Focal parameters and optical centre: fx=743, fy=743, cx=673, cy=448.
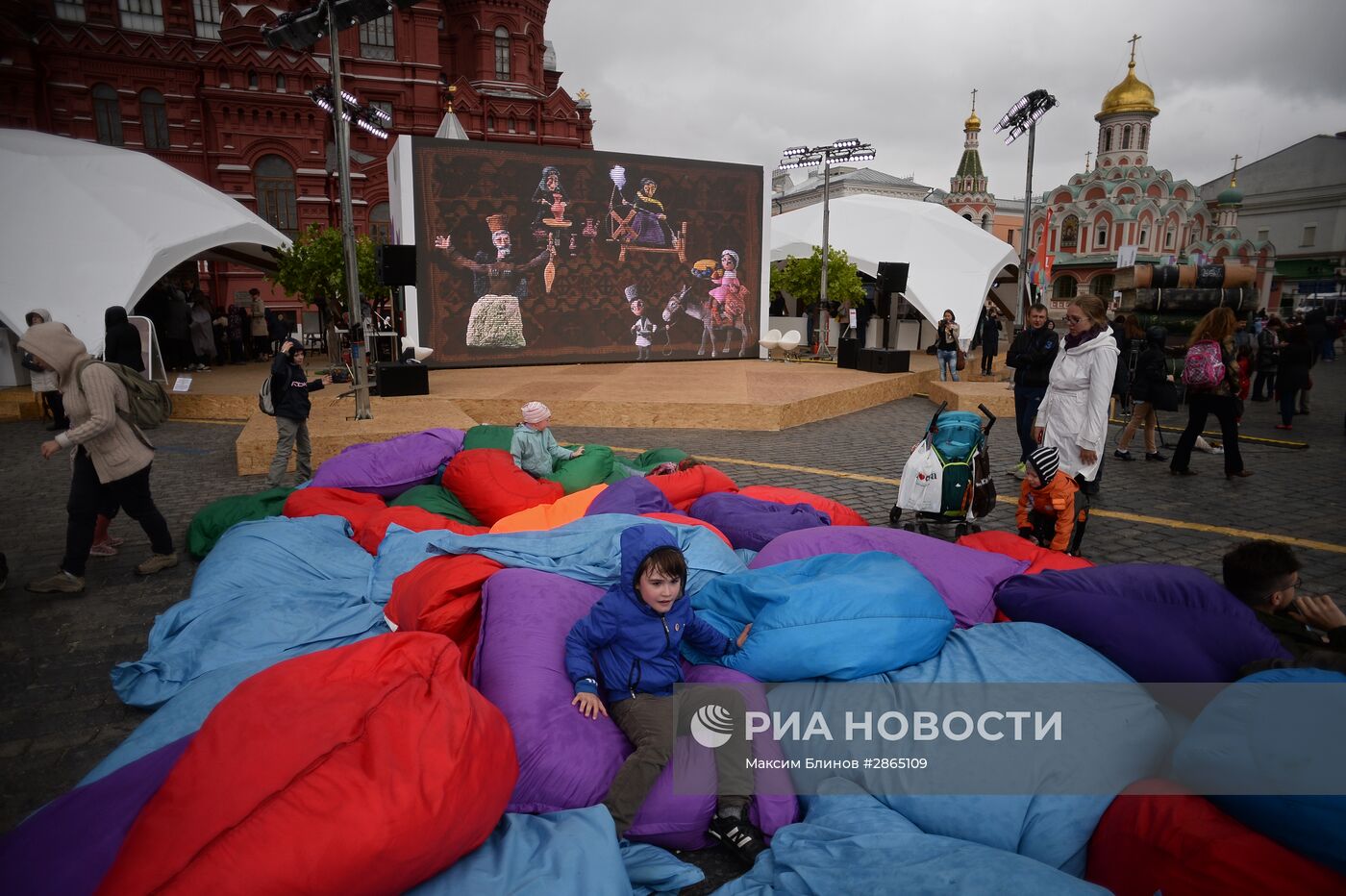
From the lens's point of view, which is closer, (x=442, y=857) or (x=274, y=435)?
(x=442, y=857)

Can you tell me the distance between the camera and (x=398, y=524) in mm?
4277

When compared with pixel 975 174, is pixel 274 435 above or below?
below

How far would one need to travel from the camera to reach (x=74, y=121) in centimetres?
2483

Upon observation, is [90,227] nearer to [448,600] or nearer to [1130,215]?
[448,600]

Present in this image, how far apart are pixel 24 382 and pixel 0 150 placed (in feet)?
13.3

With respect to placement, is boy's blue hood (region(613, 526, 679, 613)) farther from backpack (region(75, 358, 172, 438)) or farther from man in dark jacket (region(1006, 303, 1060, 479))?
man in dark jacket (region(1006, 303, 1060, 479))

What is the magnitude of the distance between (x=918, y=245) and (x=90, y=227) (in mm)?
19423

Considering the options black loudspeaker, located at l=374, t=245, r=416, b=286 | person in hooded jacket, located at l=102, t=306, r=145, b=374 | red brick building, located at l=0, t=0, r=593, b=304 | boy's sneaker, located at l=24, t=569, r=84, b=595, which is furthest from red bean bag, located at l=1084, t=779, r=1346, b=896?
red brick building, located at l=0, t=0, r=593, b=304

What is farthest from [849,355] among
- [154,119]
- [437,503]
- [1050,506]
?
[154,119]

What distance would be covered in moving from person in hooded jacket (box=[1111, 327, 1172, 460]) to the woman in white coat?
3.35 metres

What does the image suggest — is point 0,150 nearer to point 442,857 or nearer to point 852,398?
point 852,398

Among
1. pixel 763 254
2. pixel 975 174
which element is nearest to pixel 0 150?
pixel 763 254

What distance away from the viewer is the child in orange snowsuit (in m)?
4.32

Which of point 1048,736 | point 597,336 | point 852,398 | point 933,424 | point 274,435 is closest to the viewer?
point 1048,736
